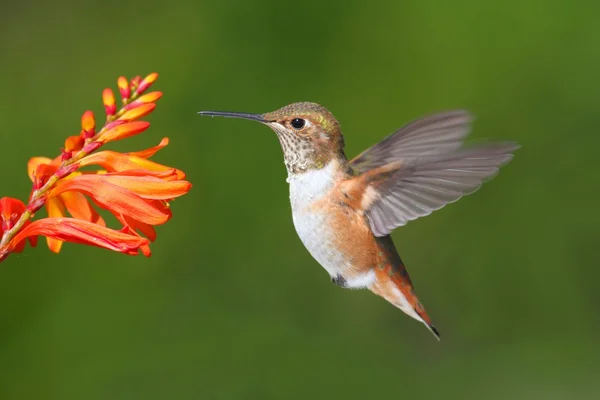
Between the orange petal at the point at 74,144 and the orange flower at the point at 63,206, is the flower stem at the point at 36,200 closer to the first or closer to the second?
the orange petal at the point at 74,144

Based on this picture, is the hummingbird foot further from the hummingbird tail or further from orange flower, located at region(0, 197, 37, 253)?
orange flower, located at region(0, 197, 37, 253)

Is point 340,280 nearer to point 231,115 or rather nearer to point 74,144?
point 231,115

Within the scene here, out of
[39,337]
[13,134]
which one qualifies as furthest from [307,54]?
[39,337]

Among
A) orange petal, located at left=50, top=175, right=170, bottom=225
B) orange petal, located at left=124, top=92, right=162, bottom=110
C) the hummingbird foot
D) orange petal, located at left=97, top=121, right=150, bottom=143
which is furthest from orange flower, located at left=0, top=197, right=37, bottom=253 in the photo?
the hummingbird foot

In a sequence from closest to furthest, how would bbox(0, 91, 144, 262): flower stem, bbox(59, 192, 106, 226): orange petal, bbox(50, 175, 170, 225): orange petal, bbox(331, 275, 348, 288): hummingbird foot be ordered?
bbox(0, 91, 144, 262): flower stem, bbox(50, 175, 170, 225): orange petal, bbox(59, 192, 106, 226): orange petal, bbox(331, 275, 348, 288): hummingbird foot

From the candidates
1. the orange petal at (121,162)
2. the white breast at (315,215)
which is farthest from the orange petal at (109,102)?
the white breast at (315,215)

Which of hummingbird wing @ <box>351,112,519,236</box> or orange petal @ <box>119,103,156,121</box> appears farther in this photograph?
hummingbird wing @ <box>351,112,519,236</box>

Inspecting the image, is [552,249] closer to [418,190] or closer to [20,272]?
[418,190]
